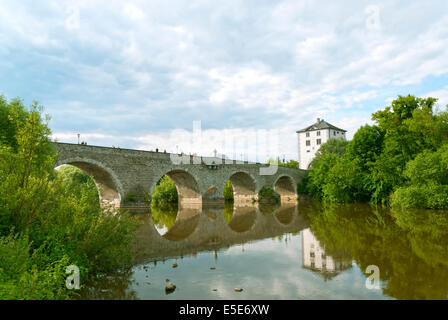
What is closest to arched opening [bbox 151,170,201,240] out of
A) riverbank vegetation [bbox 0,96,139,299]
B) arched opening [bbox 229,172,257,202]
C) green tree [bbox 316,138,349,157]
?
arched opening [bbox 229,172,257,202]

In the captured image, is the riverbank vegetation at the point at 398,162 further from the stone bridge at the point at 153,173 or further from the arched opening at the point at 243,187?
the stone bridge at the point at 153,173

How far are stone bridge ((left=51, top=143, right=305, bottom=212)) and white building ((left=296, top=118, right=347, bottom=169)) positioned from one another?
87.6 feet

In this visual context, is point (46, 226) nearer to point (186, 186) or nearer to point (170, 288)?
point (170, 288)

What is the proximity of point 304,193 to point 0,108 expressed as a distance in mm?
38454

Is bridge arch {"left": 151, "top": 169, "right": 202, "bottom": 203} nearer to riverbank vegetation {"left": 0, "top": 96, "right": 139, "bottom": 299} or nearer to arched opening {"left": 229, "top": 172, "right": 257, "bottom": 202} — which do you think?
arched opening {"left": 229, "top": 172, "right": 257, "bottom": 202}

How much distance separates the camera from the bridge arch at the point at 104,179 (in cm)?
2189

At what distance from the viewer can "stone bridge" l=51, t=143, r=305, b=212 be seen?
2208 centimetres

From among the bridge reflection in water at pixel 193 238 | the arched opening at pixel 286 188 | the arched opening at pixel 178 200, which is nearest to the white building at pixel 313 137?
the arched opening at pixel 286 188

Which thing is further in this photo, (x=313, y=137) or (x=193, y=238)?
(x=313, y=137)

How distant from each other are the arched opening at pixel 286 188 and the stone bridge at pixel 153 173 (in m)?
4.53

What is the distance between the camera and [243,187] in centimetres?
4066

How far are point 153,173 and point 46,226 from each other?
19.8 m

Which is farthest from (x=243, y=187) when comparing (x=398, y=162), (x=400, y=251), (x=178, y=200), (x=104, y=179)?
(x=400, y=251)
